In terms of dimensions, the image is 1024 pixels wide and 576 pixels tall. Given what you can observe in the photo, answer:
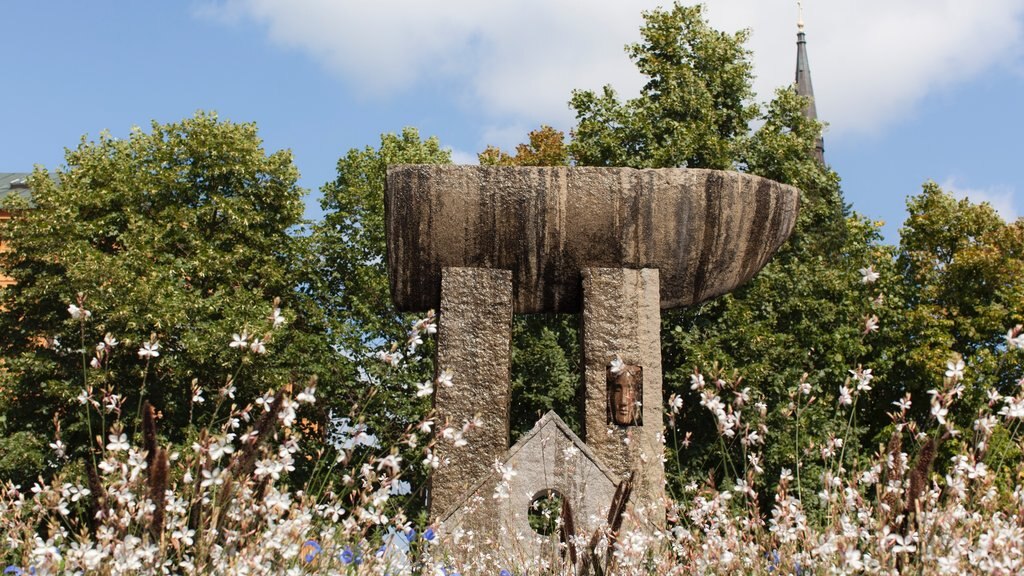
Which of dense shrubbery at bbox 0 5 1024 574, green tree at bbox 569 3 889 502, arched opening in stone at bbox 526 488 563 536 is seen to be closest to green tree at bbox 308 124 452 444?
dense shrubbery at bbox 0 5 1024 574

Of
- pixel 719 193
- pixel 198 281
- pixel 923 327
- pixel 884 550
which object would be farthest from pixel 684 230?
pixel 923 327

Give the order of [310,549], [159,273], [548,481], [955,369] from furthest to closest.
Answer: [159,273] < [548,481] < [310,549] < [955,369]

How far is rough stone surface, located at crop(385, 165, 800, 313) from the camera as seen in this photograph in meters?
7.12

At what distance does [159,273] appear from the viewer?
698 inches

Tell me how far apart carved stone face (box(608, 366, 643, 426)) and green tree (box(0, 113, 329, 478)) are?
10.1 m

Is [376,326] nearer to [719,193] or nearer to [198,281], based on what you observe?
[198,281]

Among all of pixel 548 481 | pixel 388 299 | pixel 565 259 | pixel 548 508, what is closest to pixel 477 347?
Answer: pixel 565 259

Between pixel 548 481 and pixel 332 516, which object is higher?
pixel 332 516

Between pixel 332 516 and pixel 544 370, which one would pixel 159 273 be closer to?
pixel 544 370

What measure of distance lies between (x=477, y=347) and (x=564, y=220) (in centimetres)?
111

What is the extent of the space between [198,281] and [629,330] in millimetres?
13552

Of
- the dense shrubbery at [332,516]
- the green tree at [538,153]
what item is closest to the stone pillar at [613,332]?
the dense shrubbery at [332,516]

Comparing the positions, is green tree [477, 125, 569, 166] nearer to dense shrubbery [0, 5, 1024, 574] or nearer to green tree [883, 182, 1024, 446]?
dense shrubbery [0, 5, 1024, 574]

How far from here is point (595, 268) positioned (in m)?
7.38
